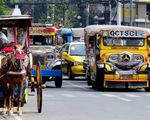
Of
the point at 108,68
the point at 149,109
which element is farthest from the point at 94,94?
the point at 149,109

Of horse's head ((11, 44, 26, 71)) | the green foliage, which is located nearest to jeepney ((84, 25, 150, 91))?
horse's head ((11, 44, 26, 71))

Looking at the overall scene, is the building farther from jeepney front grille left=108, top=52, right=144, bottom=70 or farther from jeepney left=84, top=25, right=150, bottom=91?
jeepney front grille left=108, top=52, right=144, bottom=70

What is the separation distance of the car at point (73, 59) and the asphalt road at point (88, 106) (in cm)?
778

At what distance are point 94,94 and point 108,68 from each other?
1.95m

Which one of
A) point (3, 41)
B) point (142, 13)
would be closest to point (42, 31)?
point (3, 41)

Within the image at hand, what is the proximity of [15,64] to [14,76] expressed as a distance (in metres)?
0.35

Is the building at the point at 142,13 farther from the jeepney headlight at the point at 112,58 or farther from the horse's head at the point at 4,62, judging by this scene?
the horse's head at the point at 4,62

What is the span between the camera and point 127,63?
27.4 metres

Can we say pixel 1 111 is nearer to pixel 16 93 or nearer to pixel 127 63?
pixel 16 93

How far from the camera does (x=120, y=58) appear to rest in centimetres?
2742

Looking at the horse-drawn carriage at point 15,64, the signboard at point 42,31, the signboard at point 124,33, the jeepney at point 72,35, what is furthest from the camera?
the jeepney at point 72,35

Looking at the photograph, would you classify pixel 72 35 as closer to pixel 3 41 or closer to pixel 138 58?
pixel 138 58

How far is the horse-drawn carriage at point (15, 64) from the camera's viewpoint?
16.7m

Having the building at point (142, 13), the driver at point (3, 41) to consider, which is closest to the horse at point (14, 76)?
the driver at point (3, 41)
